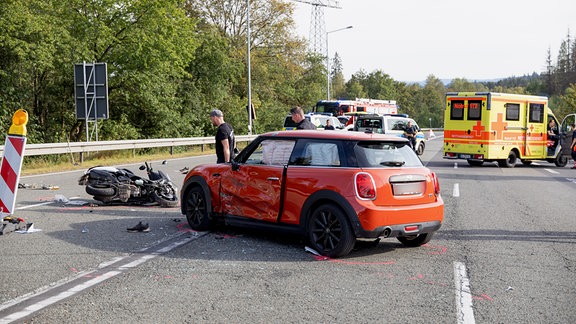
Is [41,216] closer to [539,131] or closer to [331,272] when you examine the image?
[331,272]

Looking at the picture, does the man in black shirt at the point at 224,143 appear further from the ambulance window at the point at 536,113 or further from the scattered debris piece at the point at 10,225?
the ambulance window at the point at 536,113

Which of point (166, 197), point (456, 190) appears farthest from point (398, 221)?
point (456, 190)

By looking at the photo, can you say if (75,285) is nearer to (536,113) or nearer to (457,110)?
(457,110)

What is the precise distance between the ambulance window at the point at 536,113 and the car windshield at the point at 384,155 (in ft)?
60.1

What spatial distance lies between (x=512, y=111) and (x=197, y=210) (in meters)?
17.9

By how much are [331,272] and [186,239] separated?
8.30 feet

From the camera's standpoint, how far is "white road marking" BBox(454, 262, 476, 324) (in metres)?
5.14

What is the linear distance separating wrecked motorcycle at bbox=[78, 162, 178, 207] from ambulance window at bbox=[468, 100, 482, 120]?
49.4 feet

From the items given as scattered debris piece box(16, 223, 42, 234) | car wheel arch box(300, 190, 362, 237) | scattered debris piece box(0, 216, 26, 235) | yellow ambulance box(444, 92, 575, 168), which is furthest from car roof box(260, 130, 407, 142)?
yellow ambulance box(444, 92, 575, 168)

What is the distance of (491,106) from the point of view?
915 inches

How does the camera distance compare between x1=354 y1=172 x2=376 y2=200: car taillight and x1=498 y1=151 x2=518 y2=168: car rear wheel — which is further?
x1=498 y1=151 x2=518 y2=168: car rear wheel

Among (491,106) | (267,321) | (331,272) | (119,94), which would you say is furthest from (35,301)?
(119,94)

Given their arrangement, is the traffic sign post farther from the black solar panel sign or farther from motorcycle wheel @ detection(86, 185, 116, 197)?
the black solar panel sign

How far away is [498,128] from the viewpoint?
77.3 feet
